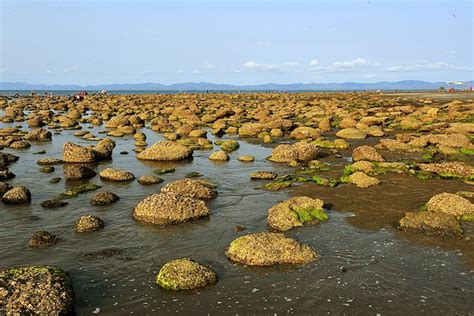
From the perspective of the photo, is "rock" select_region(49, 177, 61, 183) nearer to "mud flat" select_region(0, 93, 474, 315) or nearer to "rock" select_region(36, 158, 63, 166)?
"mud flat" select_region(0, 93, 474, 315)

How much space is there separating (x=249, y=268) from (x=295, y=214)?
387 centimetres

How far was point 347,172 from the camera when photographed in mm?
21688

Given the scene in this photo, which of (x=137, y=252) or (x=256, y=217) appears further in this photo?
(x=256, y=217)

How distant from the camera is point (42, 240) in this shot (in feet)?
41.9

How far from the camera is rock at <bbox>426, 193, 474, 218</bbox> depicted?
47.6ft

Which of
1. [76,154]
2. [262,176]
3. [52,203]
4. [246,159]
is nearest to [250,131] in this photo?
[246,159]

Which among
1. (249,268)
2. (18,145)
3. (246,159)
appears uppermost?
(18,145)

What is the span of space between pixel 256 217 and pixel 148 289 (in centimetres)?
595

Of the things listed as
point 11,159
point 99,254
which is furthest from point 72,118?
point 99,254

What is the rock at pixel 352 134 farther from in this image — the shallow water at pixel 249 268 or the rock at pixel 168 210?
the rock at pixel 168 210

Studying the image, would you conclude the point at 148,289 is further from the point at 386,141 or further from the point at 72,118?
the point at 72,118

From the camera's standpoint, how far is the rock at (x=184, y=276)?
10125 millimetres

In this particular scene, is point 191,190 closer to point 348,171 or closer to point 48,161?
point 348,171

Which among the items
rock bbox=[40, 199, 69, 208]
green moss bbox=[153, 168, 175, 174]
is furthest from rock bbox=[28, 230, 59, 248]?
green moss bbox=[153, 168, 175, 174]
